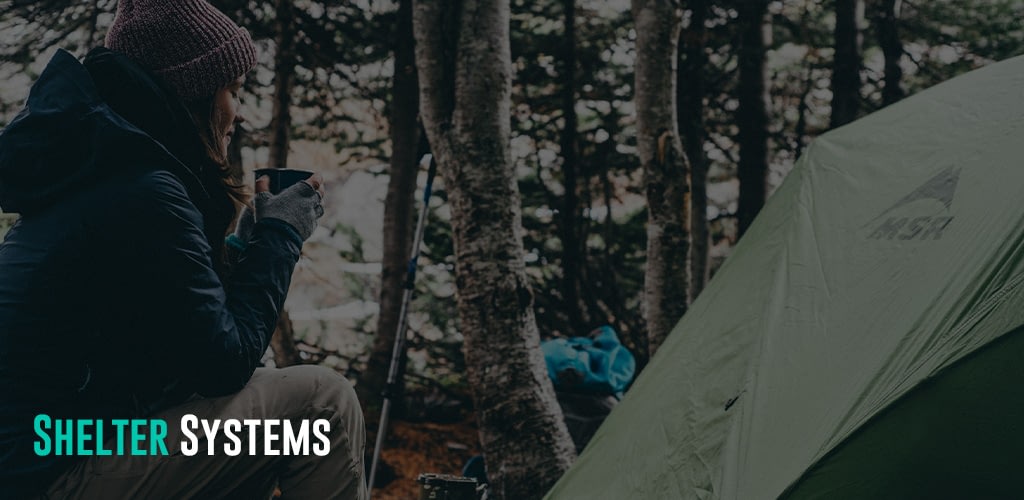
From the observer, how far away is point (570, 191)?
860 cm

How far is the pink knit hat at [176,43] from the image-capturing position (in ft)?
6.47

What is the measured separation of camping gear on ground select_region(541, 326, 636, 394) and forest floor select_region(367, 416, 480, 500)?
53.3 inches

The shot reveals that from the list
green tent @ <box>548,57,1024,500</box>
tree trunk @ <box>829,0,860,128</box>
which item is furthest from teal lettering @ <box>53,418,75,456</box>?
tree trunk @ <box>829,0,860,128</box>

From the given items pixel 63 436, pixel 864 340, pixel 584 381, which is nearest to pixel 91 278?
pixel 63 436

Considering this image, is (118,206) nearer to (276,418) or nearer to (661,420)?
(276,418)

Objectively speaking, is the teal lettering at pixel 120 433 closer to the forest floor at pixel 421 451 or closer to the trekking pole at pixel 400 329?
the trekking pole at pixel 400 329

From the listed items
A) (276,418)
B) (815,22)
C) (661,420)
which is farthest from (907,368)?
(815,22)

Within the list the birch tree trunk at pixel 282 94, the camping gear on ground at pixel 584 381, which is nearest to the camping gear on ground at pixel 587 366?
the camping gear on ground at pixel 584 381

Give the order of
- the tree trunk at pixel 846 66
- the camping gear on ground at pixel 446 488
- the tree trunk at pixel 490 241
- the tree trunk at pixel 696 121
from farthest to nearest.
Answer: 1. the tree trunk at pixel 696 121
2. the tree trunk at pixel 846 66
3. the tree trunk at pixel 490 241
4. the camping gear on ground at pixel 446 488

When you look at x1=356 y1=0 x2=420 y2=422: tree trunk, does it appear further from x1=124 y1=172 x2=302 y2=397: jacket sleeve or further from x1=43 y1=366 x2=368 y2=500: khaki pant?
x1=124 y1=172 x2=302 y2=397: jacket sleeve

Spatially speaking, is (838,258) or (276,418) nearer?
(276,418)

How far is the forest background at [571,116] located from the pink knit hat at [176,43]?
394 cm

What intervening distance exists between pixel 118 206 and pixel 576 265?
7.03 meters

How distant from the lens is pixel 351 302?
10.9 meters
